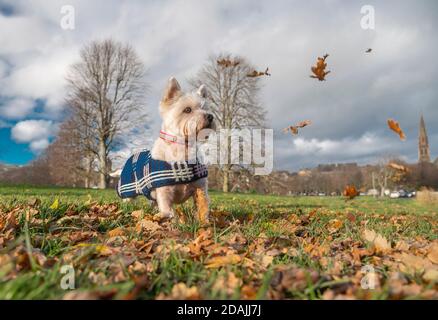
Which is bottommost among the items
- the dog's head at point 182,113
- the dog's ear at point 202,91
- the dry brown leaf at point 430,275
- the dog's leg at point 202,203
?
the dry brown leaf at point 430,275

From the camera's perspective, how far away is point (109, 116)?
98.8 feet

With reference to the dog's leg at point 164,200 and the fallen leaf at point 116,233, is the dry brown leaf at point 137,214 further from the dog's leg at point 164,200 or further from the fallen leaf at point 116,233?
the fallen leaf at point 116,233

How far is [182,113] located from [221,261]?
10.7 ft

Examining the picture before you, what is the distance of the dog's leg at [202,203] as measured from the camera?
4602 millimetres

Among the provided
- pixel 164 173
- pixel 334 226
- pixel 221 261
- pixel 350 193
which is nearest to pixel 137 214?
pixel 164 173

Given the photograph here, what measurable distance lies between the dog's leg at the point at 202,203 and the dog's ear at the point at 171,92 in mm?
1529

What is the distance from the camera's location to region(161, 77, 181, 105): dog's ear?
551cm

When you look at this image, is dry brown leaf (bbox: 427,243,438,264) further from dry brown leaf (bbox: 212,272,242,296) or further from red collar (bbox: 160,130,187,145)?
red collar (bbox: 160,130,187,145)

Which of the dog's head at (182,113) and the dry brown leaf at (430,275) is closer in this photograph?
the dry brown leaf at (430,275)

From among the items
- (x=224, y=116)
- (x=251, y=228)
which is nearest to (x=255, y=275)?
(x=251, y=228)

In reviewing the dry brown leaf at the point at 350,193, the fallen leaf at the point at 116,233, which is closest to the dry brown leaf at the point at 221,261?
the fallen leaf at the point at 116,233

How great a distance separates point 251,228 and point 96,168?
29.2m

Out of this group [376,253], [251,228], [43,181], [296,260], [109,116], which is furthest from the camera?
[43,181]
